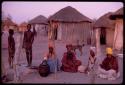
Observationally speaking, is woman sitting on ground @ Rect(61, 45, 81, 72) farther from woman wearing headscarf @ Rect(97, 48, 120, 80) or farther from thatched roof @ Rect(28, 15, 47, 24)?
thatched roof @ Rect(28, 15, 47, 24)

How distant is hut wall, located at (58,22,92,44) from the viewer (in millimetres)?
17188

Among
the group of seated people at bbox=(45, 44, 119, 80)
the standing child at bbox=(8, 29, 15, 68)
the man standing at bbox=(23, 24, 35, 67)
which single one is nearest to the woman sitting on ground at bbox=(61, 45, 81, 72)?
the group of seated people at bbox=(45, 44, 119, 80)

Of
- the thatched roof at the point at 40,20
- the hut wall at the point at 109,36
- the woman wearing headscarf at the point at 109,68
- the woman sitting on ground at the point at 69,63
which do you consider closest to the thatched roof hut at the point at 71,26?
the hut wall at the point at 109,36

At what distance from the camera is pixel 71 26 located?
57.4 feet

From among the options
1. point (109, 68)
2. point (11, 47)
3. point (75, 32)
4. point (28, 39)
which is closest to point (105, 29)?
point (75, 32)

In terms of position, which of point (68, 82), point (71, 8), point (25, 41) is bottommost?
point (68, 82)

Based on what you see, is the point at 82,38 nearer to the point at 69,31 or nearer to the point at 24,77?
the point at 69,31

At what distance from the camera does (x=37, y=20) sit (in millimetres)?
26516

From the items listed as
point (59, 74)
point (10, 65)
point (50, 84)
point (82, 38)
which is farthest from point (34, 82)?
point (82, 38)

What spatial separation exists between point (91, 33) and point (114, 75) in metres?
10.9

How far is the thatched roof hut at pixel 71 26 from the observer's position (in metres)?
17.3

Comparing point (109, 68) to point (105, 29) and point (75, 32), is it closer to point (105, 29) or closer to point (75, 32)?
point (105, 29)

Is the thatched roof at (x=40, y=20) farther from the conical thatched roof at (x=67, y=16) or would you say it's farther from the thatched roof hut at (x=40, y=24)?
the conical thatched roof at (x=67, y=16)

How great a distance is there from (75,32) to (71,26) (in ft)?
1.44
